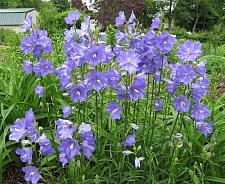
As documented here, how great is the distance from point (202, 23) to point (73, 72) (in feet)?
128

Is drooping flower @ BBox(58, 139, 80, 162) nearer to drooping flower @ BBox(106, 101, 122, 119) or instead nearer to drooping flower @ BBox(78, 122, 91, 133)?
drooping flower @ BBox(78, 122, 91, 133)

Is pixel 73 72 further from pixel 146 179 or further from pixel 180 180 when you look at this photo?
pixel 180 180

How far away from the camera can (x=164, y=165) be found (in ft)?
8.53

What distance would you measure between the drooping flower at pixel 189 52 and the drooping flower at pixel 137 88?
249 millimetres

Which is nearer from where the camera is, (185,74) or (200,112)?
(185,74)

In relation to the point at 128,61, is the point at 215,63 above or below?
below

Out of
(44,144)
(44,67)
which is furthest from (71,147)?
(44,67)

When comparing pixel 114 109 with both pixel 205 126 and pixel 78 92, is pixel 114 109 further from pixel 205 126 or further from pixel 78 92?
pixel 205 126

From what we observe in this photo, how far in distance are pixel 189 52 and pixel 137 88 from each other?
13.5 inches

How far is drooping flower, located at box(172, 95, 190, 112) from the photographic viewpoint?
218 cm

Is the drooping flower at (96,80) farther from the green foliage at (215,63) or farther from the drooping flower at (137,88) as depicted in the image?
the green foliage at (215,63)

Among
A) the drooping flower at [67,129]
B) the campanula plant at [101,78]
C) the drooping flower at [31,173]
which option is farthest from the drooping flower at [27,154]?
the drooping flower at [67,129]

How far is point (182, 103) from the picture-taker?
219 cm

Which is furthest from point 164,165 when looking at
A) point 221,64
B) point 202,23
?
point 202,23
